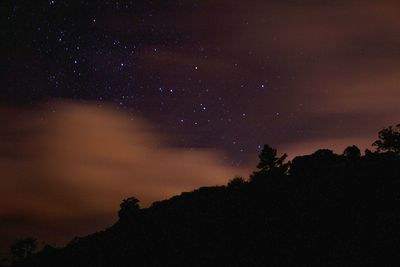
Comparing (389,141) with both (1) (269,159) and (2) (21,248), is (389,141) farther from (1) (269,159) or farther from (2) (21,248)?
(2) (21,248)

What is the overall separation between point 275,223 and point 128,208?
3837 centimetres

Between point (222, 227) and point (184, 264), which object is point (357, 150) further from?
point (184, 264)

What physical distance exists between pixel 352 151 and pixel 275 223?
2544cm

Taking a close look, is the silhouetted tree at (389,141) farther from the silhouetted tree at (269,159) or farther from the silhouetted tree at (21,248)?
the silhouetted tree at (21,248)

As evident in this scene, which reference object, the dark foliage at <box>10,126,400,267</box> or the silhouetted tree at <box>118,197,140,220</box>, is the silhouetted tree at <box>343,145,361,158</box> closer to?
the dark foliage at <box>10,126,400,267</box>

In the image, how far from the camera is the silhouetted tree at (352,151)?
72.7 m

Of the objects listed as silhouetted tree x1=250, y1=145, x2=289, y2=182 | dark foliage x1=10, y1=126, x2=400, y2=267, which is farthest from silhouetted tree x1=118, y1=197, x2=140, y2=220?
silhouetted tree x1=250, y1=145, x2=289, y2=182

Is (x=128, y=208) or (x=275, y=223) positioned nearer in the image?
(x=275, y=223)

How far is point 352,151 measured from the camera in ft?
244

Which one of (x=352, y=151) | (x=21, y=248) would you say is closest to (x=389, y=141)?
(x=352, y=151)

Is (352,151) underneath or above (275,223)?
above

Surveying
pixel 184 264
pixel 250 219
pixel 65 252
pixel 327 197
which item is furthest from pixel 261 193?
pixel 65 252

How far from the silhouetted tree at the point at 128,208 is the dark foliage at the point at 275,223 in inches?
64.4

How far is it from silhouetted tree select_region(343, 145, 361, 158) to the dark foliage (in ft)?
0.48
